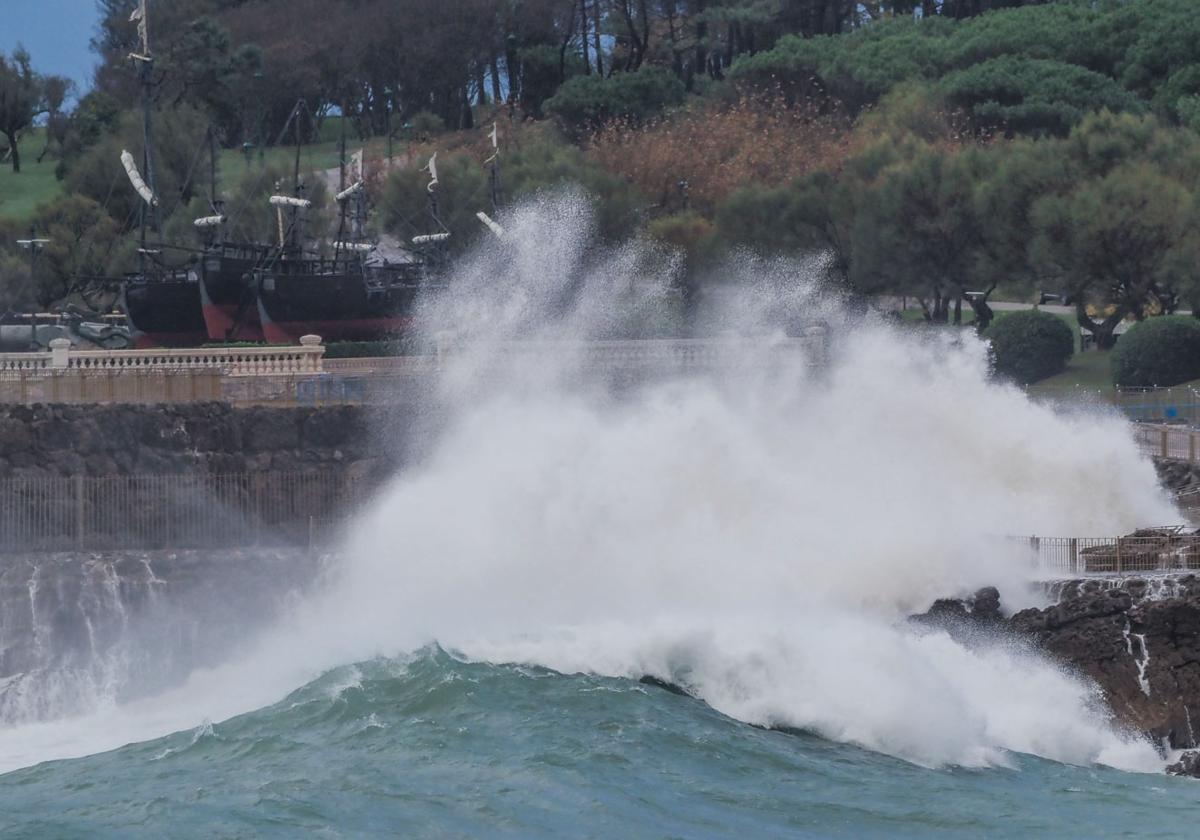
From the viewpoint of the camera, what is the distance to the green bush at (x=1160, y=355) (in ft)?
143

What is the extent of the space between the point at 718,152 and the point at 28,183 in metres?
39.7

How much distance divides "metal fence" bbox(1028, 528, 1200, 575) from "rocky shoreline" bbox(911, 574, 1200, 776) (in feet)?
3.71

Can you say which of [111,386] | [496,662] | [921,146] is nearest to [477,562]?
[496,662]

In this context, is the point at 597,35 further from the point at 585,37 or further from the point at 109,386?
the point at 109,386

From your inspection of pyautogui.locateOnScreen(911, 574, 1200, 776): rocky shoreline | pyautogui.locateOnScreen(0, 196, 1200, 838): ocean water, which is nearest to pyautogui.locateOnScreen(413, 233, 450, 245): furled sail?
pyautogui.locateOnScreen(0, 196, 1200, 838): ocean water

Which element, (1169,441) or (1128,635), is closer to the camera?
(1128,635)

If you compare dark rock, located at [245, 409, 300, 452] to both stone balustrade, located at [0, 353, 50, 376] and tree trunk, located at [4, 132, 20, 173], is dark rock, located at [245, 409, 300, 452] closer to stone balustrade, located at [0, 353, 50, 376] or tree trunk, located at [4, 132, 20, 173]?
stone balustrade, located at [0, 353, 50, 376]

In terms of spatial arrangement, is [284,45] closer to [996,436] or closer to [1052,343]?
[1052,343]

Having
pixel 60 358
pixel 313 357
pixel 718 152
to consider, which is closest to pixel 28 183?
pixel 718 152

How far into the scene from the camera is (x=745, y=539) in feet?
88.5

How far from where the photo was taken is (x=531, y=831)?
1630 centimetres

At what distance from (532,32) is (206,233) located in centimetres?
4471

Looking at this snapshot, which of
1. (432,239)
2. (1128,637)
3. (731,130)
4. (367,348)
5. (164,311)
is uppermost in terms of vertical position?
(731,130)

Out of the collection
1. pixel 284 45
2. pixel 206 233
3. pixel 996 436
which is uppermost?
pixel 284 45
